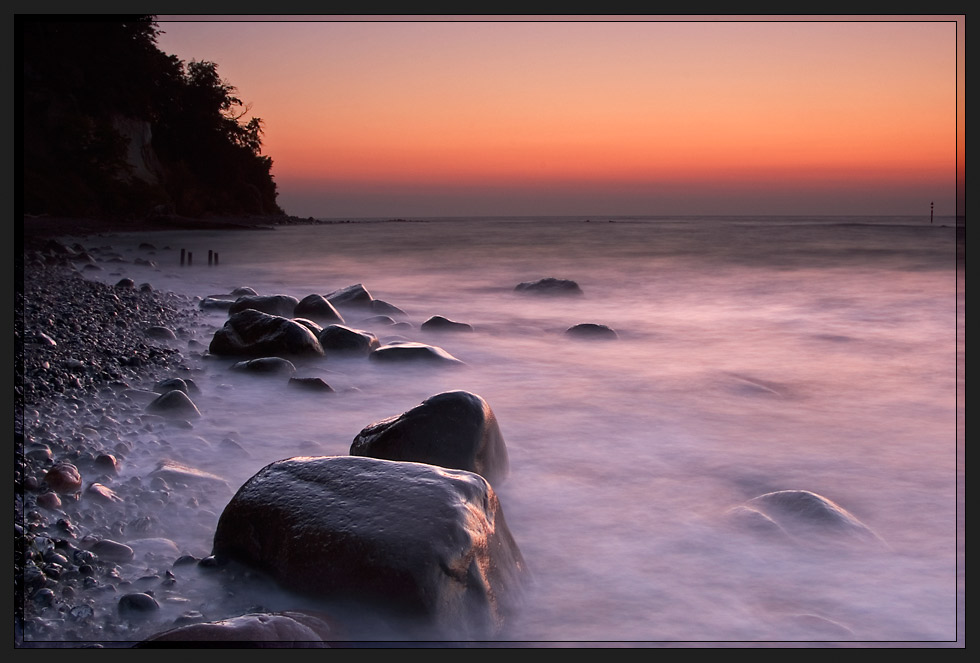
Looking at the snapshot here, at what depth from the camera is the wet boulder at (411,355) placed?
5.65m

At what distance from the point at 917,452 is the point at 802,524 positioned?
5.08 feet

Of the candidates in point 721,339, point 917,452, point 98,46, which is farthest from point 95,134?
point 917,452

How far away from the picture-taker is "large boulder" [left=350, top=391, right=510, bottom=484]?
3.04 metres

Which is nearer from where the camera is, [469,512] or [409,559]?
[409,559]

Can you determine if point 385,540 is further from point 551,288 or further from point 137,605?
point 551,288

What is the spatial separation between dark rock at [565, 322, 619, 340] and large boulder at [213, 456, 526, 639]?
533 cm

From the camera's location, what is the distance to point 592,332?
7.70m

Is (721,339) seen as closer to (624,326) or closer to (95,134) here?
(624,326)

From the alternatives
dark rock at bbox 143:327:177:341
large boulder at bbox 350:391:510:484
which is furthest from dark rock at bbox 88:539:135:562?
dark rock at bbox 143:327:177:341

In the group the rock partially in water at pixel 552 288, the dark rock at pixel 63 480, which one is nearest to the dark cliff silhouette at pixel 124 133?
the rock partially in water at pixel 552 288

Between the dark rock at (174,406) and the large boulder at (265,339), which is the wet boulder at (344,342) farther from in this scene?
the dark rock at (174,406)

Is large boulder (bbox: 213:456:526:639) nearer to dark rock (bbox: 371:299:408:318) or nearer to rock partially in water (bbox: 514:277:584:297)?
dark rock (bbox: 371:299:408:318)

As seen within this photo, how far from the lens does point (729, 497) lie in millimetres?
3287

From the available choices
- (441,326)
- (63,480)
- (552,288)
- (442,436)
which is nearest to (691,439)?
(442,436)
